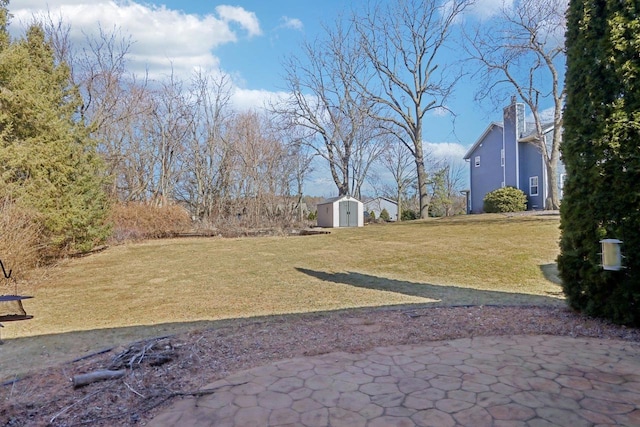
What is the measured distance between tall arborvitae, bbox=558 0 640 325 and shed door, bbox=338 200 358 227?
57.6 feet

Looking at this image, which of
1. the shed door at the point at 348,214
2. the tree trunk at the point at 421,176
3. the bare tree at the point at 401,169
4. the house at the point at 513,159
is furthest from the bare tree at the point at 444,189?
the shed door at the point at 348,214

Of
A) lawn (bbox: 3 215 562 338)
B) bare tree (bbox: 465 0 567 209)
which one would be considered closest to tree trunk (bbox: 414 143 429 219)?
bare tree (bbox: 465 0 567 209)

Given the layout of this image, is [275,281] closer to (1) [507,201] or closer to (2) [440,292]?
(2) [440,292]

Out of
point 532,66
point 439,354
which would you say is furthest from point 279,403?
point 532,66

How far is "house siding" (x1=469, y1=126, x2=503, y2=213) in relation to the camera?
22.4 meters

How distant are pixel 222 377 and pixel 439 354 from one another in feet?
5.50

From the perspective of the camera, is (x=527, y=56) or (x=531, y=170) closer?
(x=527, y=56)

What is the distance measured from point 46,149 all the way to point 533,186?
21.5 metres

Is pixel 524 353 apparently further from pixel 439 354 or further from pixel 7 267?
pixel 7 267

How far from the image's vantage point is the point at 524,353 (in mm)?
2895

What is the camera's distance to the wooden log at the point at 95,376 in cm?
261

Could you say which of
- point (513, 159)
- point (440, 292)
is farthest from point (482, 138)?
point (440, 292)

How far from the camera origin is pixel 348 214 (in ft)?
71.2

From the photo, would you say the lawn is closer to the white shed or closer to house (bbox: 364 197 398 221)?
the white shed
